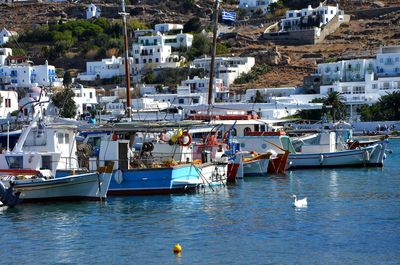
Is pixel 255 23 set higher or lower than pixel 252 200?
higher

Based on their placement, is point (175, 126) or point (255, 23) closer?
point (175, 126)

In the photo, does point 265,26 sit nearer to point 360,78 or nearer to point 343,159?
point 360,78

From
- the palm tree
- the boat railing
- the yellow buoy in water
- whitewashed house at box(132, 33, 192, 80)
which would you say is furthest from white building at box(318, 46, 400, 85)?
the yellow buoy in water

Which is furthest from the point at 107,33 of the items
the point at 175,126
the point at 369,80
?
the point at 175,126

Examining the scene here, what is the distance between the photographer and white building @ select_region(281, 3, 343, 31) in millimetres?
133250

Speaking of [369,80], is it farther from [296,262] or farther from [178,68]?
[296,262]

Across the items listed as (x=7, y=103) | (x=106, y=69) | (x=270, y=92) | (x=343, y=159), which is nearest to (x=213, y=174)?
(x=343, y=159)

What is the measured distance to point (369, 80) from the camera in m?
108

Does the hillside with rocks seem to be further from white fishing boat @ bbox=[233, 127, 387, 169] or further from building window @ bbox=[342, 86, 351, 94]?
white fishing boat @ bbox=[233, 127, 387, 169]

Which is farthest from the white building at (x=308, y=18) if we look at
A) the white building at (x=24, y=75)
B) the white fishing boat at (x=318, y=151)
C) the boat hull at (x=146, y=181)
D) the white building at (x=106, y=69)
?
the boat hull at (x=146, y=181)

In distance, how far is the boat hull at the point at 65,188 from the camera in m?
38.2

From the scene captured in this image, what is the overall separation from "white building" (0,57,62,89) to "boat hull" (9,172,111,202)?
78.0 meters

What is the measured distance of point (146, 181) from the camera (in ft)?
134

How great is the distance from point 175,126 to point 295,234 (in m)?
11.3
